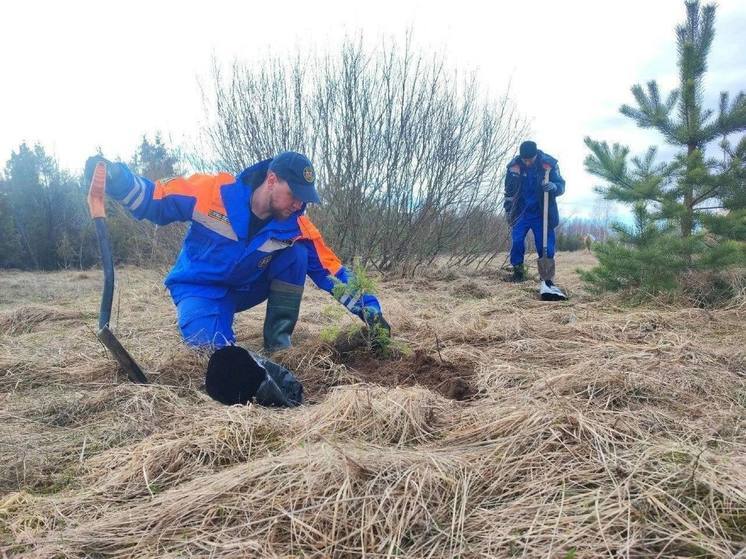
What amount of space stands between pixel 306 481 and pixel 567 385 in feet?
4.35

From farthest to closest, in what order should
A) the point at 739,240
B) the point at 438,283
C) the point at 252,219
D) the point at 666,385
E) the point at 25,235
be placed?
1. the point at 25,235
2. the point at 438,283
3. the point at 739,240
4. the point at 252,219
5. the point at 666,385

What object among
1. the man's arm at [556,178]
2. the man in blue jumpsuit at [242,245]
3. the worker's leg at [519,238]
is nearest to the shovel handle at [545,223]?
the man's arm at [556,178]

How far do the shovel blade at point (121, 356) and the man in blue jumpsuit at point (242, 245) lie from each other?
548mm

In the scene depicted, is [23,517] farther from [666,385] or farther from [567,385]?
[666,385]

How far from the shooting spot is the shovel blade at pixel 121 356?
261 centimetres

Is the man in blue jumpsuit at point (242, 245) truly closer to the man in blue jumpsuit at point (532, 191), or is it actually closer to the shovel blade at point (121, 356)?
the shovel blade at point (121, 356)

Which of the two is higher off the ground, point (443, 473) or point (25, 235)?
point (25, 235)

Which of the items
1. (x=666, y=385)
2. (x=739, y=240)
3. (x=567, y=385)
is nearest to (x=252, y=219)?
(x=567, y=385)

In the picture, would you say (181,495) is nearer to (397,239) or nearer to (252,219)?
(252,219)

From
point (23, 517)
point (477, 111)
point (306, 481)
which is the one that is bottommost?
point (23, 517)

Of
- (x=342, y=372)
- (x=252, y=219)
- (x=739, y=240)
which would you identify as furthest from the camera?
(x=739, y=240)

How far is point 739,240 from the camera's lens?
15.3ft

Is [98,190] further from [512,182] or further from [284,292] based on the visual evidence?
[512,182]

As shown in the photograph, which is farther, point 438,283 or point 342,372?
point 438,283
